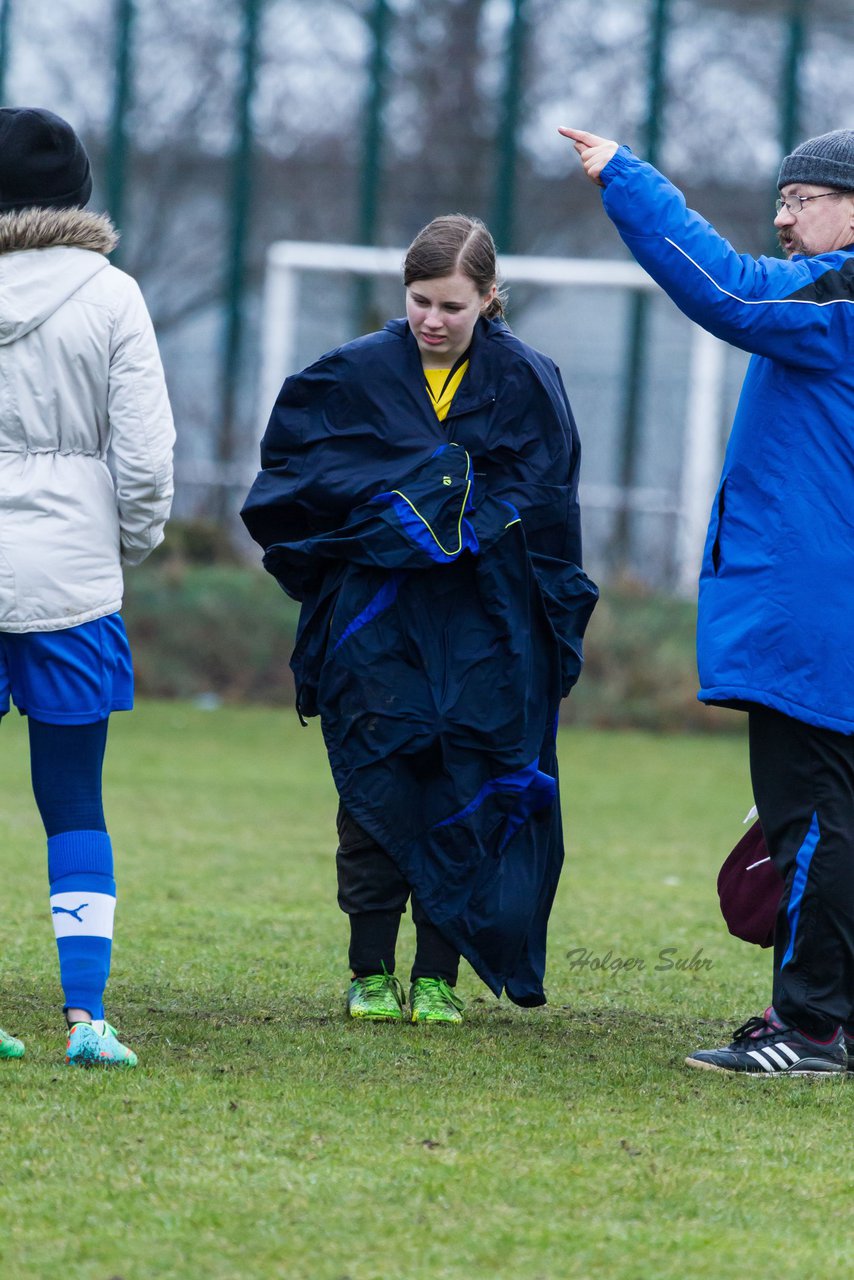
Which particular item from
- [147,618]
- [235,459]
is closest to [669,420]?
[235,459]

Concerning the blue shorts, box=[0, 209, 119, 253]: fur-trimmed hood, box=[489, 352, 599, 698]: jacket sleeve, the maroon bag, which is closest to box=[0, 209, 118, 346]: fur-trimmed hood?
box=[0, 209, 119, 253]: fur-trimmed hood

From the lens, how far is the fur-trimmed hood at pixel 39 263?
3609 millimetres

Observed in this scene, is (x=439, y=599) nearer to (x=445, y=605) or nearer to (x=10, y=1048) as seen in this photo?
(x=445, y=605)

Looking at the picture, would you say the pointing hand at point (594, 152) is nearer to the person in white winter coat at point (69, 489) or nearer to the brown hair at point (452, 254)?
the brown hair at point (452, 254)

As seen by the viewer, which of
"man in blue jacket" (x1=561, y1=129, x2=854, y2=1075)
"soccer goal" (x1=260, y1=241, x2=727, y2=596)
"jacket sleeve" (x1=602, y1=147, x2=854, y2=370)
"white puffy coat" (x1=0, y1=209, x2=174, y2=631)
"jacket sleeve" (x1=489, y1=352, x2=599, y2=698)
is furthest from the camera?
"soccer goal" (x1=260, y1=241, x2=727, y2=596)

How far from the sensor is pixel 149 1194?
9.34ft

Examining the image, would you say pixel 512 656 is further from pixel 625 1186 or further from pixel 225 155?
pixel 225 155

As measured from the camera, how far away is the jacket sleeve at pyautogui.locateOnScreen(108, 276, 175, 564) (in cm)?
365

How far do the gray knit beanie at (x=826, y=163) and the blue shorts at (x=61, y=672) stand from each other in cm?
176

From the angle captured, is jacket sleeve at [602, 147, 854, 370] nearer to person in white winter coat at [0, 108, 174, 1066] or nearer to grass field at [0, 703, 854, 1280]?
person in white winter coat at [0, 108, 174, 1066]

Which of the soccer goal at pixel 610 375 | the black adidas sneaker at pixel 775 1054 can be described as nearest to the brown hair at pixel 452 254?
the black adidas sneaker at pixel 775 1054

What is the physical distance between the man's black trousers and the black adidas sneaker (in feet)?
0.09

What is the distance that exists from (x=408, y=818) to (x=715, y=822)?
512 cm

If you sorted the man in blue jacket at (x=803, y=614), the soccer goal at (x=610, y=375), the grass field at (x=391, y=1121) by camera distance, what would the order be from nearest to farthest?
the grass field at (x=391, y=1121), the man in blue jacket at (x=803, y=614), the soccer goal at (x=610, y=375)
